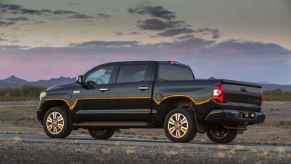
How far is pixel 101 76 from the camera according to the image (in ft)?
62.8

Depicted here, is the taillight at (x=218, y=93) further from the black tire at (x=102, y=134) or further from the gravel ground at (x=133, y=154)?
the black tire at (x=102, y=134)

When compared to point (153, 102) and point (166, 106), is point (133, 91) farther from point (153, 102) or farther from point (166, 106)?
point (166, 106)

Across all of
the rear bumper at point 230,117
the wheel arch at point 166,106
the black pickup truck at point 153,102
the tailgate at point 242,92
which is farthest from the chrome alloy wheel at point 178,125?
the tailgate at point 242,92

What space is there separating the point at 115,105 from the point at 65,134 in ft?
5.92

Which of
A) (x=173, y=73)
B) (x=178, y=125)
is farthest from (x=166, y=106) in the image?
(x=173, y=73)

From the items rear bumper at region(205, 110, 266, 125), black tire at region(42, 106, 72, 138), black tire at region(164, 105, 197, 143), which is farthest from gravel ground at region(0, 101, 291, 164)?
black tire at region(42, 106, 72, 138)

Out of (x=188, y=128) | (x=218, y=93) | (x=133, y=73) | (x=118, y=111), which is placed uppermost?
(x=133, y=73)

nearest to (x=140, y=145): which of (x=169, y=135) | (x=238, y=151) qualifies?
(x=169, y=135)

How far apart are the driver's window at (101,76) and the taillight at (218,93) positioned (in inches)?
125

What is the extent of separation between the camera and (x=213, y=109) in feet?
55.8

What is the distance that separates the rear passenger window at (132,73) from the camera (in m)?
18.3

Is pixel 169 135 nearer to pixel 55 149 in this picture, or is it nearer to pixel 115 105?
pixel 115 105

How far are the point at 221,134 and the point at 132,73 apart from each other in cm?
260

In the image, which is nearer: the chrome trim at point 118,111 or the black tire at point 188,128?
the black tire at point 188,128
